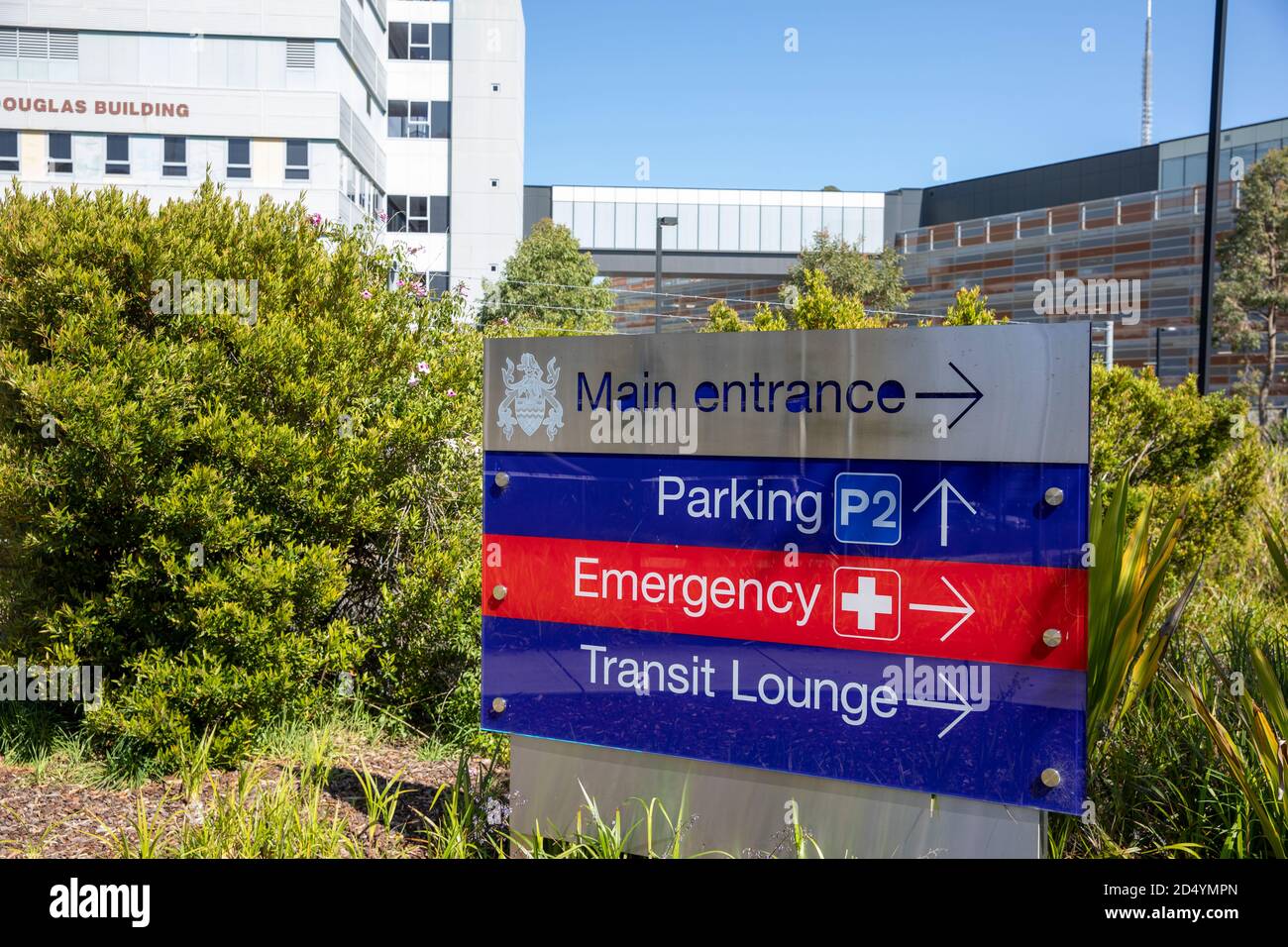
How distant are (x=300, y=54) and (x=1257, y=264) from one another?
32.3 metres

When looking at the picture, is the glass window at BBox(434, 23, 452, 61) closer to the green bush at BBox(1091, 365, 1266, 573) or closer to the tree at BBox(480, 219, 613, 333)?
the tree at BBox(480, 219, 613, 333)

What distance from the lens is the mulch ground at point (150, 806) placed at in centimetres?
375

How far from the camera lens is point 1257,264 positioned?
3494cm

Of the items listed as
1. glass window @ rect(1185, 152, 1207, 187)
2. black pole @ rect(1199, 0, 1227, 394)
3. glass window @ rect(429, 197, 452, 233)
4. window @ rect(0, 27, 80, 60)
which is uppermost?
window @ rect(0, 27, 80, 60)

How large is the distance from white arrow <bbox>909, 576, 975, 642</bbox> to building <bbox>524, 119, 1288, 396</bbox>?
32011 millimetres

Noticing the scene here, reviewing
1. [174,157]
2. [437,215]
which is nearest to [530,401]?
[174,157]

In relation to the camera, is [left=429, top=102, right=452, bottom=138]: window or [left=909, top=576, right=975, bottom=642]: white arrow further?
[left=429, top=102, right=452, bottom=138]: window

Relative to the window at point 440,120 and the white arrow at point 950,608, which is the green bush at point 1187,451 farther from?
the window at point 440,120

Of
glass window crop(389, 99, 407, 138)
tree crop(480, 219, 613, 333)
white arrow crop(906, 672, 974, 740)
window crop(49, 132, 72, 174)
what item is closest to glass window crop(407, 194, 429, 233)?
glass window crop(389, 99, 407, 138)

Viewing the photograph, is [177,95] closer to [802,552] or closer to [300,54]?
[300,54]

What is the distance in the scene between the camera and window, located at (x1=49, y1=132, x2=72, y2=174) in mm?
35625

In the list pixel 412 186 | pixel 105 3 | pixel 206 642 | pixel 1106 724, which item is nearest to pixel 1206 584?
pixel 1106 724

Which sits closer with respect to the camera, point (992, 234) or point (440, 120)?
point (440, 120)

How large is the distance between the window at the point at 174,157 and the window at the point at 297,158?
3.39 m
